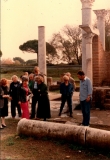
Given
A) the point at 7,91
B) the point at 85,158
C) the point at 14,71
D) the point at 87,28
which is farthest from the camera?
the point at 14,71

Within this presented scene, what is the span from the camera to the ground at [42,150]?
629cm

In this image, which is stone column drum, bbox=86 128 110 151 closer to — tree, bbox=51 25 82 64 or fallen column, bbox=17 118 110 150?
fallen column, bbox=17 118 110 150

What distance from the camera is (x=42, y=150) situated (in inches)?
265

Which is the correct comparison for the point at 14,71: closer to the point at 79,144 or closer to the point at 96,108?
the point at 96,108

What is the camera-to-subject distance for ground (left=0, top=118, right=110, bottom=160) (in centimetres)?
629

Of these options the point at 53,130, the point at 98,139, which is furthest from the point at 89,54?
the point at 98,139

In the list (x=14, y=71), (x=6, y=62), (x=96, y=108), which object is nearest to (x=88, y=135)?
(x=96, y=108)

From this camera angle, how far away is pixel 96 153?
6.49m

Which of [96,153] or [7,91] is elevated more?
[7,91]

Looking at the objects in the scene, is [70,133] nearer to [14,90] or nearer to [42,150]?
[42,150]

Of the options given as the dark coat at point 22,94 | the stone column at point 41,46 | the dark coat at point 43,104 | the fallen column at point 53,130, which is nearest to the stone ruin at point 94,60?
the stone column at point 41,46

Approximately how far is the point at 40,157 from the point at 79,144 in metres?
1.08

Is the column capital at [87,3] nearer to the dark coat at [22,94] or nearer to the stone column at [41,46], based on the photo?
the stone column at [41,46]

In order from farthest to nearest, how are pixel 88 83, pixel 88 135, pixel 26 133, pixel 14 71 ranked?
pixel 14 71, pixel 88 83, pixel 26 133, pixel 88 135
